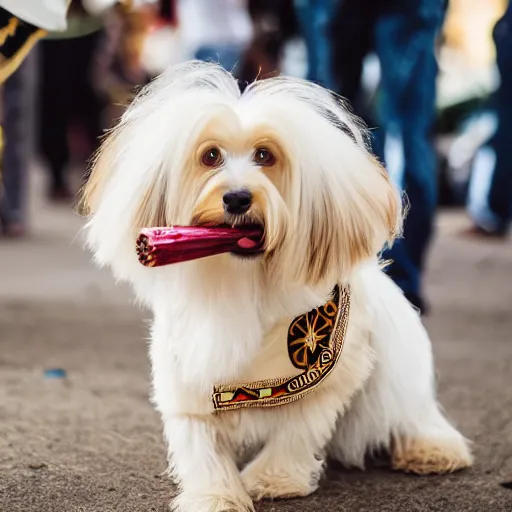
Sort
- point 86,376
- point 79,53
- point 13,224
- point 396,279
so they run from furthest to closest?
point 79,53, point 13,224, point 396,279, point 86,376

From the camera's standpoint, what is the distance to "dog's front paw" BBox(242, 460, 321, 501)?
2.01 m

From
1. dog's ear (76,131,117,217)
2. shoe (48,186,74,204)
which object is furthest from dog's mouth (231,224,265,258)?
shoe (48,186,74,204)

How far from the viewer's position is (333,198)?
188cm

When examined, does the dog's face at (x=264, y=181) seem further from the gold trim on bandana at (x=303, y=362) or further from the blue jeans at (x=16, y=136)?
the blue jeans at (x=16, y=136)

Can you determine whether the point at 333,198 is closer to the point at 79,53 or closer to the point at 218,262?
the point at 218,262

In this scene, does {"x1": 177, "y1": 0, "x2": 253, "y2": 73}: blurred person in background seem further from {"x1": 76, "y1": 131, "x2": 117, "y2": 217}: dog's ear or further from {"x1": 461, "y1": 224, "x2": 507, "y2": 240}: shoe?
{"x1": 76, "y1": 131, "x2": 117, "y2": 217}: dog's ear

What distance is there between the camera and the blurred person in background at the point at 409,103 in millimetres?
3395

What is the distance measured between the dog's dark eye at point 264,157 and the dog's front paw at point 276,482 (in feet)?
2.07

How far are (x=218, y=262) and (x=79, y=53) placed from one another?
7322 millimetres

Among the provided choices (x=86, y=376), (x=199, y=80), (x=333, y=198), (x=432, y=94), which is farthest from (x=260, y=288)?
(x=432, y=94)

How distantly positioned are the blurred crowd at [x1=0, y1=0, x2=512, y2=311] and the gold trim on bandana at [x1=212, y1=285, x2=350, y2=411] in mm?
608

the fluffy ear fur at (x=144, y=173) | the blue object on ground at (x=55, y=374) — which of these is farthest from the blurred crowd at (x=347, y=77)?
the blue object on ground at (x=55, y=374)

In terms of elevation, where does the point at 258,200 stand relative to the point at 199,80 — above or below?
below

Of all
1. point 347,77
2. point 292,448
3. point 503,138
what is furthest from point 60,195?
point 292,448
